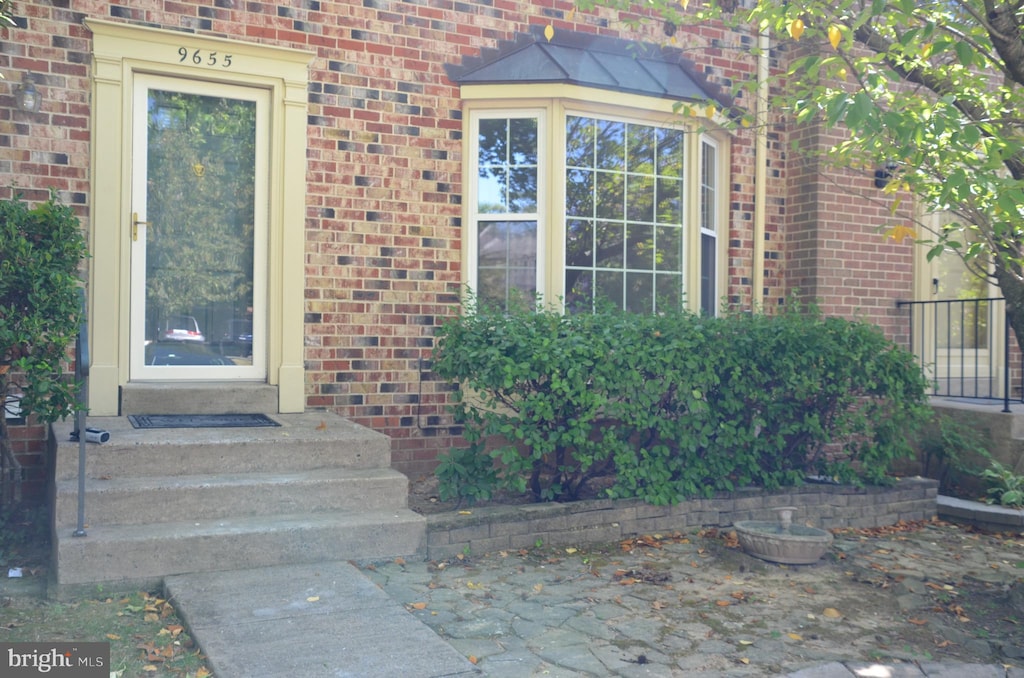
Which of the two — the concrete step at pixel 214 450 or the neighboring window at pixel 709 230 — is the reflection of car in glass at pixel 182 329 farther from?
the neighboring window at pixel 709 230

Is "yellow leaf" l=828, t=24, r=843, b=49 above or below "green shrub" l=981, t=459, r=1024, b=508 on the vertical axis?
above

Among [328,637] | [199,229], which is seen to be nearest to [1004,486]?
[328,637]

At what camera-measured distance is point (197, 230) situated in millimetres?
6422

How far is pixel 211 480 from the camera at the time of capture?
496 centimetres

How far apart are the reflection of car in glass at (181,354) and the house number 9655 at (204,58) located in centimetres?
194

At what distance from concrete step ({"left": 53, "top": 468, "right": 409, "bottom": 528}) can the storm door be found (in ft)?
5.17

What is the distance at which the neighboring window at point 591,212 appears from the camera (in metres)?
7.24

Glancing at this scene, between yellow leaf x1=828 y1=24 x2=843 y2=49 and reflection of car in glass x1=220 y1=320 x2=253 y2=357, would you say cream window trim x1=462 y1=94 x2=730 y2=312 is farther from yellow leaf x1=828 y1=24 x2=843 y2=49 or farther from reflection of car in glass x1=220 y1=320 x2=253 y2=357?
yellow leaf x1=828 y1=24 x2=843 y2=49

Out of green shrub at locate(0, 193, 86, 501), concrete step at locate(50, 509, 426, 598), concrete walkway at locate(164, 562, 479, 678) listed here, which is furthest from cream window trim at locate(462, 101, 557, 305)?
concrete walkway at locate(164, 562, 479, 678)

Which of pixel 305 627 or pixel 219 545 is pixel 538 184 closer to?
pixel 219 545

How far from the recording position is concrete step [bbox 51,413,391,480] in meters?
4.85

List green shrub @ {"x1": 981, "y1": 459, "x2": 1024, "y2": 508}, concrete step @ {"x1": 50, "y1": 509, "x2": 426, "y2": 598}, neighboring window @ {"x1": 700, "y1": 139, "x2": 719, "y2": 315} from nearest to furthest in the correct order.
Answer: concrete step @ {"x1": 50, "y1": 509, "x2": 426, "y2": 598} < green shrub @ {"x1": 981, "y1": 459, "x2": 1024, "y2": 508} < neighboring window @ {"x1": 700, "y1": 139, "x2": 719, "y2": 315}

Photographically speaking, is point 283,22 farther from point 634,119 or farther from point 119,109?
point 634,119

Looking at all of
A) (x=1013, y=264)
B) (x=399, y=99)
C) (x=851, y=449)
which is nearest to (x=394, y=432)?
(x=399, y=99)
